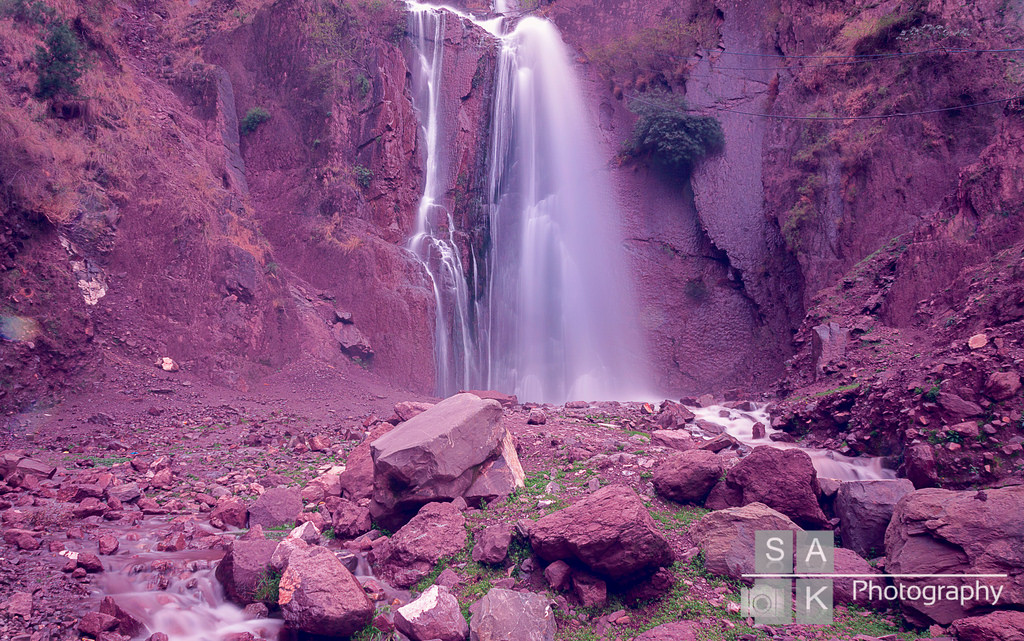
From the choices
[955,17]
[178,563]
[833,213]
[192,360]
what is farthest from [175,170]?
[955,17]

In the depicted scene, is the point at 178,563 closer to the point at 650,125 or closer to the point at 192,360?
the point at 192,360

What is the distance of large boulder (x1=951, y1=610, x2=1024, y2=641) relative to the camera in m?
4.25

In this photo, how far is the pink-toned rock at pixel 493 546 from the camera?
20.5 ft

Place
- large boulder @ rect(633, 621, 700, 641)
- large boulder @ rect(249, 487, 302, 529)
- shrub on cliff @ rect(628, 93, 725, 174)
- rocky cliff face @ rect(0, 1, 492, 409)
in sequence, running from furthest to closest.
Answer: shrub on cliff @ rect(628, 93, 725, 174) → rocky cliff face @ rect(0, 1, 492, 409) → large boulder @ rect(249, 487, 302, 529) → large boulder @ rect(633, 621, 700, 641)

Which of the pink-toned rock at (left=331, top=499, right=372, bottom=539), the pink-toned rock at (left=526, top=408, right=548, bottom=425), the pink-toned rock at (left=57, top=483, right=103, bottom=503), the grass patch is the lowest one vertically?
the pink-toned rock at (left=526, top=408, right=548, bottom=425)

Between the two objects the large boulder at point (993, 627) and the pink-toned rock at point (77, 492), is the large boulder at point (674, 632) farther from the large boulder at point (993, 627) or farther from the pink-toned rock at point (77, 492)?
the pink-toned rock at point (77, 492)

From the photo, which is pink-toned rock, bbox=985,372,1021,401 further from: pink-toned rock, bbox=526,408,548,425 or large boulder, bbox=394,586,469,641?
large boulder, bbox=394,586,469,641

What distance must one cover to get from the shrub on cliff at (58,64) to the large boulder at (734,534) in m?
18.2

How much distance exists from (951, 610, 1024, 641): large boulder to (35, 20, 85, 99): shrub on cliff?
2023cm

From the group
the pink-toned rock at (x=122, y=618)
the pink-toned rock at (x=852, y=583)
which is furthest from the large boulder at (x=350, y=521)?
the pink-toned rock at (x=852, y=583)

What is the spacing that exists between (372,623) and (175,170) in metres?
15.9

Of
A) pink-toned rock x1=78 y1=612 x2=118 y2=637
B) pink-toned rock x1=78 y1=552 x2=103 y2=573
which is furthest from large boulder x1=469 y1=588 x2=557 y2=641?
pink-toned rock x1=78 y1=552 x2=103 y2=573

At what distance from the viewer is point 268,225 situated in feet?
66.3

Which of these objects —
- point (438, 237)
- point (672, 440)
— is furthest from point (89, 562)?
point (438, 237)
